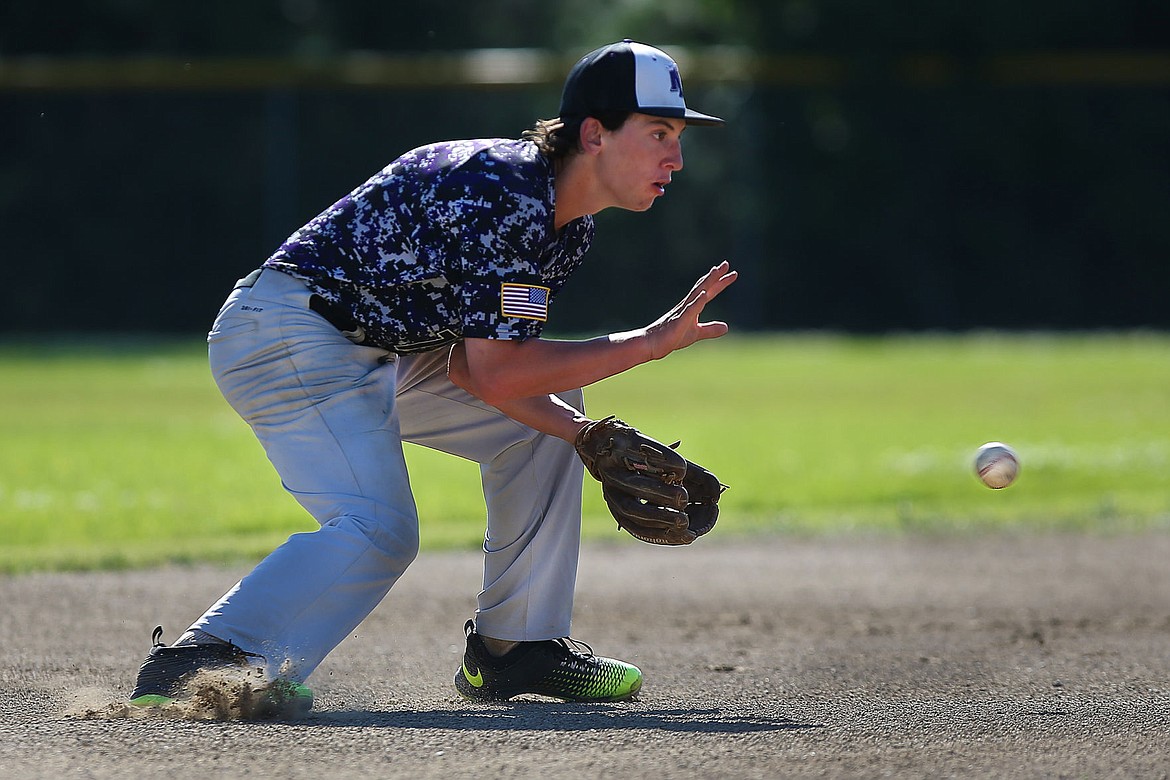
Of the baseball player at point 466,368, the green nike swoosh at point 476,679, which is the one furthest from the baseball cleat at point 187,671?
the green nike swoosh at point 476,679

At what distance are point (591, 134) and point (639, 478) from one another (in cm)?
85

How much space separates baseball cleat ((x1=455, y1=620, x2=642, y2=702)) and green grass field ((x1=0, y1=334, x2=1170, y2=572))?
279 cm

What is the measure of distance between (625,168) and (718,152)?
595 inches

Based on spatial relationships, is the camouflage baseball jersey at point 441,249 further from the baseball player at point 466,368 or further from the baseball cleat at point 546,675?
the baseball cleat at point 546,675

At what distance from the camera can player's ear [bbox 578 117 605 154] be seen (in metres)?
3.83

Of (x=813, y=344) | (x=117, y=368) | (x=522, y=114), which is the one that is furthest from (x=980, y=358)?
(x=117, y=368)

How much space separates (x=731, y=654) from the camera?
4.84 meters

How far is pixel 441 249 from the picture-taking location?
12.2 feet

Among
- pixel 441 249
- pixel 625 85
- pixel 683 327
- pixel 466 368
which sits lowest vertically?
pixel 466 368

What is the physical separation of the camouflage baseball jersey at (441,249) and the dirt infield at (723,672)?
937 mm

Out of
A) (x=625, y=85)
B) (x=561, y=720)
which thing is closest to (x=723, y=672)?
(x=561, y=720)

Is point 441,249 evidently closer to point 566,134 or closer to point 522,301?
point 522,301

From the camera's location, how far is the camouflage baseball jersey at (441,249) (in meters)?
3.66

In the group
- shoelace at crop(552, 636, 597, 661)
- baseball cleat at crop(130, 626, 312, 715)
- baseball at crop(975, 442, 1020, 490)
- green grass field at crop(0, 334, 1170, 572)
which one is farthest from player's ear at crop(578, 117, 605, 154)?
green grass field at crop(0, 334, 1170, 572)
